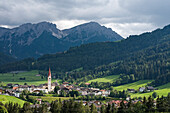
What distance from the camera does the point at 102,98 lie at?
195m

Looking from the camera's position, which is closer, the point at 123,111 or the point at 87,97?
the point at 123,111

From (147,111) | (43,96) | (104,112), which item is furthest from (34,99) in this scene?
(147,111)

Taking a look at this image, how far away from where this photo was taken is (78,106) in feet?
378

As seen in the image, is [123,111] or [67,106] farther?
[67,106]

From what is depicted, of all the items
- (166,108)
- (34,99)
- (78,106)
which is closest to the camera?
(166,108)

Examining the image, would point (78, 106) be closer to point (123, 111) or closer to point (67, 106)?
point (67, 106)

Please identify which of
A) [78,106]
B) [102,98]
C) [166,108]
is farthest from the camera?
[102,98]

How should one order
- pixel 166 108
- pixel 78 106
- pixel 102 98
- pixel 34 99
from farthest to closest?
pixel 102 98 < pixel 34 99 < pixel 78 106 < pixel 166 108

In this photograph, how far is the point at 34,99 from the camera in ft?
585

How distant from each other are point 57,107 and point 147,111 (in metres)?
34.2

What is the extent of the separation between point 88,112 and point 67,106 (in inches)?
343

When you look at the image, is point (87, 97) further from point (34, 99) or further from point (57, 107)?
point (57, 107)

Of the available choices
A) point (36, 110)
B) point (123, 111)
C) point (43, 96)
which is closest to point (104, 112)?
point (123, 111)

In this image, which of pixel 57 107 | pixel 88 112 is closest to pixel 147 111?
pixel 88 112
